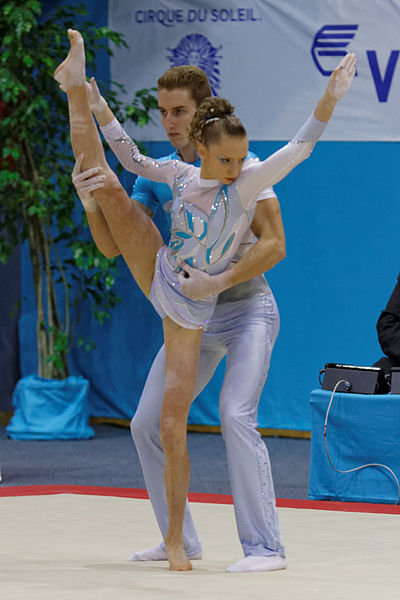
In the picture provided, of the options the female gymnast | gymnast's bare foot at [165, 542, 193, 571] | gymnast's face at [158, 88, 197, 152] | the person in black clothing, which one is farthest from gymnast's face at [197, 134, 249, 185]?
the person in black clothing

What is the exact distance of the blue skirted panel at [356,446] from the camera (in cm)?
428

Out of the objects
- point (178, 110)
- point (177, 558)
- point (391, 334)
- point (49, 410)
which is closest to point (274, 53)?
point (391, 334)

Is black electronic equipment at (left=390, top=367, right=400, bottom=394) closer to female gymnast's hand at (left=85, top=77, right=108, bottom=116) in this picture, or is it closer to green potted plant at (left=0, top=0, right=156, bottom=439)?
female gymnast's hand at (left=85, top=77, right=108, bottom=116)

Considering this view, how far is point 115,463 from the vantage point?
5.65 meters

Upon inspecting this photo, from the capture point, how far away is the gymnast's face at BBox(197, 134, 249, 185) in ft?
8.91

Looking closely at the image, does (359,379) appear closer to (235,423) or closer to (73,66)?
(235,423)

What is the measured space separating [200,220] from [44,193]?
373 centimetres

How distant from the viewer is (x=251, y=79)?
262 inches

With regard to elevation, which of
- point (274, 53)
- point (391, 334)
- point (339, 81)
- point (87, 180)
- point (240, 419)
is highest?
point (274, 53)

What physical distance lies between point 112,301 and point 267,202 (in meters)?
4.04

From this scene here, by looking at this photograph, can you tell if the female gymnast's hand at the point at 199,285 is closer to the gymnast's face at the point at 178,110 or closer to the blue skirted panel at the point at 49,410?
the gymnast's face at the point at 178,110

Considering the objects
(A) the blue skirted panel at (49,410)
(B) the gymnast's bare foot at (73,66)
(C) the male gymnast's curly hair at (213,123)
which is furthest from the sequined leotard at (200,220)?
(A) the blue skirted panel at (49,410)

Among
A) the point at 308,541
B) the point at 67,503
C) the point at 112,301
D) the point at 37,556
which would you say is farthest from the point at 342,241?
the point at 37,556

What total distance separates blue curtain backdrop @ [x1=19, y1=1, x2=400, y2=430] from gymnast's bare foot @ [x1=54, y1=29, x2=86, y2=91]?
3877mm
